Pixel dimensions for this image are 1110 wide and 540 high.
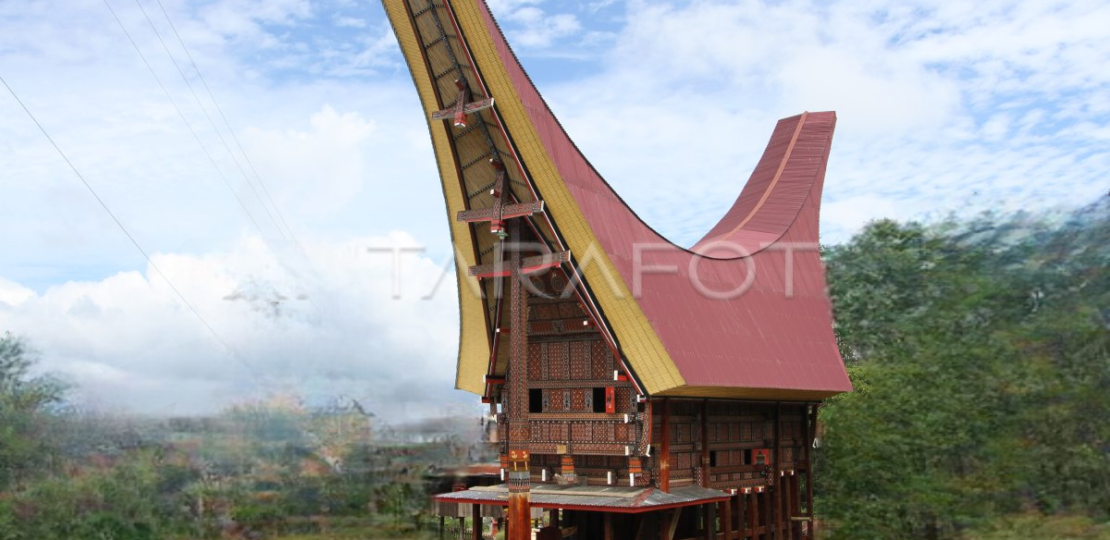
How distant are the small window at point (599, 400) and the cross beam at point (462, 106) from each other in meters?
5.44

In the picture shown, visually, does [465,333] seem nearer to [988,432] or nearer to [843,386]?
[843,386]

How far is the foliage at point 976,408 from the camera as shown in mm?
25641

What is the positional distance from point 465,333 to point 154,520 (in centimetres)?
1184

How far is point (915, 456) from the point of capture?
26203 mm

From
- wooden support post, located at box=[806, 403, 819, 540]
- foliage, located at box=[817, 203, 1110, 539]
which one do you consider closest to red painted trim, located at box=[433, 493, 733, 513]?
wooden support post, located at box=[806, 403, 819, 540]

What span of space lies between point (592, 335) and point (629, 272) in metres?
1.84

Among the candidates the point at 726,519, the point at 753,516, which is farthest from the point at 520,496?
the point at 753,516

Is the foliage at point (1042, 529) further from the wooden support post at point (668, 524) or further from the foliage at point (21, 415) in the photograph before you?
the foliage at point (21, 415)

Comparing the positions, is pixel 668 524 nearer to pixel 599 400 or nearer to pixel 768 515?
pixel 599 400

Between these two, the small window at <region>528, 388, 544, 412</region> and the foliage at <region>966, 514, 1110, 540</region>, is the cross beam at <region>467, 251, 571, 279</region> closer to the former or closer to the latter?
the small window at <region>528, 388, 544, 412</region>

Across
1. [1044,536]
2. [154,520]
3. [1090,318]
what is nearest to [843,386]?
[1044,536]

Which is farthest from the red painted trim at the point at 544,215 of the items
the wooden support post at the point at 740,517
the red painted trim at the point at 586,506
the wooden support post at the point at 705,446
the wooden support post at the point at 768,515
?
the wooden support post at the point at 768,515

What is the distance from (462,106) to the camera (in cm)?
1725

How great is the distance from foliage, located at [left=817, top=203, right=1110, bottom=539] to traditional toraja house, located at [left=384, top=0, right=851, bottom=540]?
4226 millimetres
